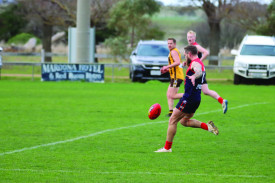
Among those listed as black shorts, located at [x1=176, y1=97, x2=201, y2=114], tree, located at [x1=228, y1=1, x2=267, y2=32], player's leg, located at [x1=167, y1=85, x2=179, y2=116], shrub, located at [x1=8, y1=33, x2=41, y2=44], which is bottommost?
player's leg, located at [x1=167, y1=85, x2=179, y2=116]

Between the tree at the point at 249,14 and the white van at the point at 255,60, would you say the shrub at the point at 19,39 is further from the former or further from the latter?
the white van at the point at 255,60

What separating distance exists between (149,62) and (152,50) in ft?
4.47

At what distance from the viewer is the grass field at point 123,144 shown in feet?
23.3

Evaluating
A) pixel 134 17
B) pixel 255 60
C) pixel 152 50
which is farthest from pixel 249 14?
pixel 255 60

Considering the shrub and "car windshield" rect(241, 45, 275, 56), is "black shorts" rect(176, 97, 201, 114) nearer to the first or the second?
"car windshield" rect(241, 45, 275, 56)

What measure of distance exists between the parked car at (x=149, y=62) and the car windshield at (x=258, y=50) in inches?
148

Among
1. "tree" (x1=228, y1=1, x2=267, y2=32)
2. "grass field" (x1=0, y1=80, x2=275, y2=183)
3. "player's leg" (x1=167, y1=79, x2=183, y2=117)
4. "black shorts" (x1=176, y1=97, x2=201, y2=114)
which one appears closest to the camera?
"grass field" (x1=0, y1=80, x2=275, y2=183)

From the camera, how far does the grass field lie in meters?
7.11

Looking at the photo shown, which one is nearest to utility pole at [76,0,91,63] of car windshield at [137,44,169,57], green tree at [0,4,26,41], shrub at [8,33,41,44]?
car windshield at [137,44,169,57]

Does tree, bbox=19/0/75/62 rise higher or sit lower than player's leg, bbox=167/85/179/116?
higher

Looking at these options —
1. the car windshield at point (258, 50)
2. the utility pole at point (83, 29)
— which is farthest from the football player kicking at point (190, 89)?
the utility pole at point (83, 29)

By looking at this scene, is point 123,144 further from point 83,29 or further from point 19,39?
point 19,39

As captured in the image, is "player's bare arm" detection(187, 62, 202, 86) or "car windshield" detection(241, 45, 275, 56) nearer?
"player's bare arm" detection(187, 62, 202, 86)

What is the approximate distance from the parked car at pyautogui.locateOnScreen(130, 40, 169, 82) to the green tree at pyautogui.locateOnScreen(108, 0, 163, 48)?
47.5ft
